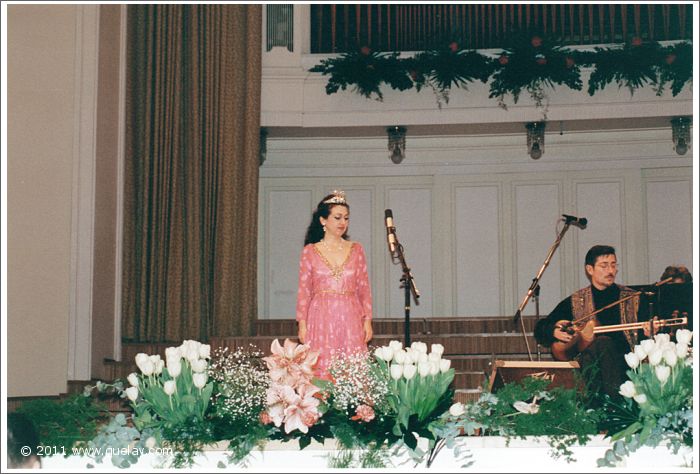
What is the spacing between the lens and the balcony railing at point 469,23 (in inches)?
359

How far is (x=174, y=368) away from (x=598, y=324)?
3816mm

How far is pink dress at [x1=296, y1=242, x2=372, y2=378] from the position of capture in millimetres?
6117

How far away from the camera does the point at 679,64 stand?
8.23 m

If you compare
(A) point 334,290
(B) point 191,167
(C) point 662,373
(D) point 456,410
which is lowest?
(D) point 456,410

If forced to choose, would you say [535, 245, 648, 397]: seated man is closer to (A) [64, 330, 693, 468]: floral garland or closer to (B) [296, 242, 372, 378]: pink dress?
(B) [296, 242, 372, 378]: pink dress

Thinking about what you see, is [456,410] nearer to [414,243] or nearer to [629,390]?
[629,390]

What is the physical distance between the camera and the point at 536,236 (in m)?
9.76

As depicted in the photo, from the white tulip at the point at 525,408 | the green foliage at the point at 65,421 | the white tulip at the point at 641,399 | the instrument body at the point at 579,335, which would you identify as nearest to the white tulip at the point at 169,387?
the green foliage at the point at 65,421

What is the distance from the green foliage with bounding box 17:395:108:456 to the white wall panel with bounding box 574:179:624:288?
23.7 feet

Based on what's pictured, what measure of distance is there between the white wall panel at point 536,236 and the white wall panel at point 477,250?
0.22 meters

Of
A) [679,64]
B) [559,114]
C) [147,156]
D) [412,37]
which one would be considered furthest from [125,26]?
[679,64]

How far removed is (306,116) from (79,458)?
6.22 m

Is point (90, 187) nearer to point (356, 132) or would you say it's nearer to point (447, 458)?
point (356, 132)

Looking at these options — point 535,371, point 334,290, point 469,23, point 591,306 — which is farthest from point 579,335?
point 469,23
